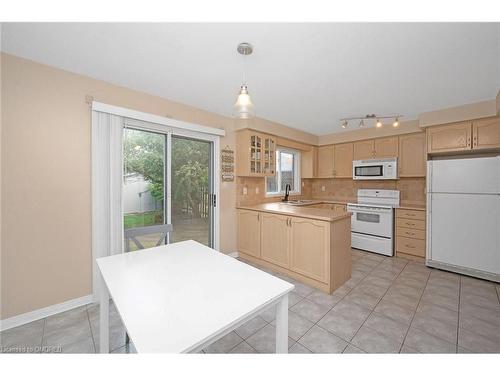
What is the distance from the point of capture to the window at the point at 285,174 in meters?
4.27

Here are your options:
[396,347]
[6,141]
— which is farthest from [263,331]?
[6,141]

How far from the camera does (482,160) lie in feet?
8.57

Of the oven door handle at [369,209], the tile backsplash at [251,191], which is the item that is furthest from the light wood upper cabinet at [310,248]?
the oven door handle at [369,209]

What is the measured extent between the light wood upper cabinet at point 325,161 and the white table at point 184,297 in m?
3.80

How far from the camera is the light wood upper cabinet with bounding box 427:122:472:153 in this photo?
2.84 m

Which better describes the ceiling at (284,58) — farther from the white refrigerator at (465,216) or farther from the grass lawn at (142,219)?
the grass lawn at (142,219)

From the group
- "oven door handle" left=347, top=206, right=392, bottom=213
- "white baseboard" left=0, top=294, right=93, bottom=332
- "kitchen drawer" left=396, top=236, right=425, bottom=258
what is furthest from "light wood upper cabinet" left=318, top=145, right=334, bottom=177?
"white baseboard" left=0, top=294, right=93, bottom=332

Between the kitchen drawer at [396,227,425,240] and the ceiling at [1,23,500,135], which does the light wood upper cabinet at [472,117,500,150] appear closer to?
the ceiling at [1,23,500,135]

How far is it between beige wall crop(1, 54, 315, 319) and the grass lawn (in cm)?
40

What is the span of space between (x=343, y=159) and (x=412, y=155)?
1.16 meters

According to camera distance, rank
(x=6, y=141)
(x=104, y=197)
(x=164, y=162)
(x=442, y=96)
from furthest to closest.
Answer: (x=164, y=162)
(x=442, y=96)
(x=104, y=197)
(x=6, y=141)

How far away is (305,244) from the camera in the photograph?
8.38ft
